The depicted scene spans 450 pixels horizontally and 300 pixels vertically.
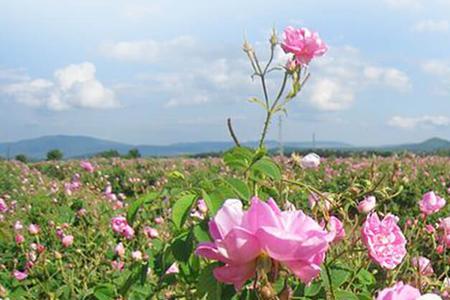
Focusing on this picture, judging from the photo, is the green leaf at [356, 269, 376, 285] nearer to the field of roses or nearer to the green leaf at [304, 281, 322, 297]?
the field of roses

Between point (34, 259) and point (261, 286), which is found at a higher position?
point (261, 286)

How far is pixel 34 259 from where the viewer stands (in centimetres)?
332

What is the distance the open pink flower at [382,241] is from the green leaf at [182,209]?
1.15ft

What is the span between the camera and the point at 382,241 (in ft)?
4.61

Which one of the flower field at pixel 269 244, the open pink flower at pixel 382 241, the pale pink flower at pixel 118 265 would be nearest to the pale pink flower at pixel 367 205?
the flower field at pixel 269 244

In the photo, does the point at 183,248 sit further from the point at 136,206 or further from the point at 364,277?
the point at 364,277

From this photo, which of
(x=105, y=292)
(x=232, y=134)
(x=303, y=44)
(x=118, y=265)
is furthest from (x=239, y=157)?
(x=118, y=265)

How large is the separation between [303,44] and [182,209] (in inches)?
21.5

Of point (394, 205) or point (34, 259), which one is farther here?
point (394, 205)

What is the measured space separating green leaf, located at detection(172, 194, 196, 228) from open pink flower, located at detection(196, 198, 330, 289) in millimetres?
369

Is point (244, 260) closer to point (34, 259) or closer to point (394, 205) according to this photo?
point (34, 259)

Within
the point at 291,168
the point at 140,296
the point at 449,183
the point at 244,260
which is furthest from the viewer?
the point at 449,183

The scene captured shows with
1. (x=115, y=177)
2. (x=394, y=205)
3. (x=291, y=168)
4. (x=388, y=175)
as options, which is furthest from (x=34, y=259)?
(x=115, y=177)

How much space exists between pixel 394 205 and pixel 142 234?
3.67 m
